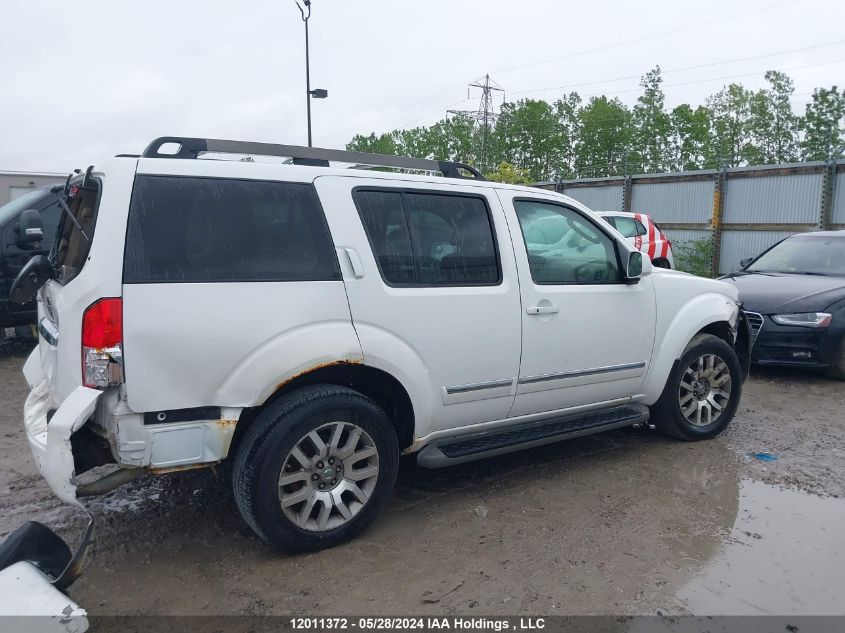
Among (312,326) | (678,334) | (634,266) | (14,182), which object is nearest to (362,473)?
(312,326)

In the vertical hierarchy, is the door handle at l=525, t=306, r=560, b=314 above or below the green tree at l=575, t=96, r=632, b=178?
below

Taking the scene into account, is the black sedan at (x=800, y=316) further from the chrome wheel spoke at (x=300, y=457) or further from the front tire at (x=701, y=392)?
the chrome wheel spoke at (x=300, y=457)

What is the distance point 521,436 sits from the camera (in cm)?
404

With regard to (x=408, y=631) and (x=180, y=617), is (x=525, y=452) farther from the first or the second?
(x=180, y=617)

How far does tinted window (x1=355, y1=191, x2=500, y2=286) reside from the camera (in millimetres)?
3568

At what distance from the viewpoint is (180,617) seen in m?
2.84

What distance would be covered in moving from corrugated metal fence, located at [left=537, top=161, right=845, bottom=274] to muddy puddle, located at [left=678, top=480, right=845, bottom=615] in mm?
13284

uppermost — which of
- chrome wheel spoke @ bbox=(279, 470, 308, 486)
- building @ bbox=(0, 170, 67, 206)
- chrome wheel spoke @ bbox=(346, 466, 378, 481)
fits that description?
building @ bbox=(0, 170, 67, 206)

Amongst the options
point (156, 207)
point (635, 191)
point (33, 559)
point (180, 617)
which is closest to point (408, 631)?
point (180, 617)

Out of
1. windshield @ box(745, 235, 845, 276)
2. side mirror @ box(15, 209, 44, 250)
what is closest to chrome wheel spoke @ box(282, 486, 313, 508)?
side mirror @ box(15, 209, 44, 250)

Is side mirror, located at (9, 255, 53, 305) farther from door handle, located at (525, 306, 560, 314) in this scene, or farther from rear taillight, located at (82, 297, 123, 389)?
door handle, located at (525, 306, 560, 314)

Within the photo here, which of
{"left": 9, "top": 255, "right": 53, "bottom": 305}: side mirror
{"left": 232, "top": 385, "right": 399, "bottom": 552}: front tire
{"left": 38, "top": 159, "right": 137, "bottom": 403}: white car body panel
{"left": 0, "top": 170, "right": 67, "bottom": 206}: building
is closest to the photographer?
{"left": 38, "top": 159, "right": 137, "bottom": 403}: white car body panel

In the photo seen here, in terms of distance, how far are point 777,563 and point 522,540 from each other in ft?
4.02

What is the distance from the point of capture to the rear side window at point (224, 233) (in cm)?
296
